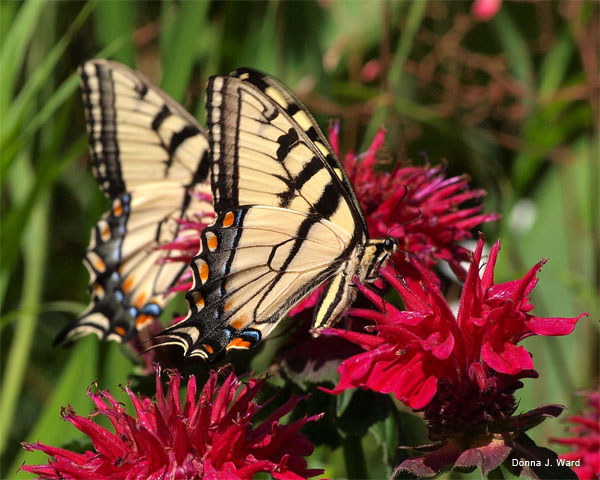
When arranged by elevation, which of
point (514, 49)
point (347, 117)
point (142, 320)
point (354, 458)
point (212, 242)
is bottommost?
point (354, 458)

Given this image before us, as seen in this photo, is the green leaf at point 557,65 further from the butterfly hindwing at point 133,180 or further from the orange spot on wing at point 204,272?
the orange spot on wing at point 204,272

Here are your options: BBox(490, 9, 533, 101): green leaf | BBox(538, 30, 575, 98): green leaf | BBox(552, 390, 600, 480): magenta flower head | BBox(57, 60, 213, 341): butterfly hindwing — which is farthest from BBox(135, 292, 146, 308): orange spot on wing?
BBox(538, 30, 575, 98): green leaf

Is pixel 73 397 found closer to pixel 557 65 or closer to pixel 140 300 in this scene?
pixel 140 300

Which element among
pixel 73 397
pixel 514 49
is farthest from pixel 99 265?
pixel 514 49

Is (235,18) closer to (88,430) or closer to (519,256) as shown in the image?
(519,256)

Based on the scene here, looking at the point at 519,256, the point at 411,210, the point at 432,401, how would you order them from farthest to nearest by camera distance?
the point at 519,256, the point at 411,210, the point at 432,401

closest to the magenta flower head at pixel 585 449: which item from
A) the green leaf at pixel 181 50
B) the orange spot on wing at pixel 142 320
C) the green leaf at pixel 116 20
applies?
the orange spot on wing at pixel 142 320

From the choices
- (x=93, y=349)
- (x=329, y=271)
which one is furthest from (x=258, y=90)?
(x=93, y=349)
